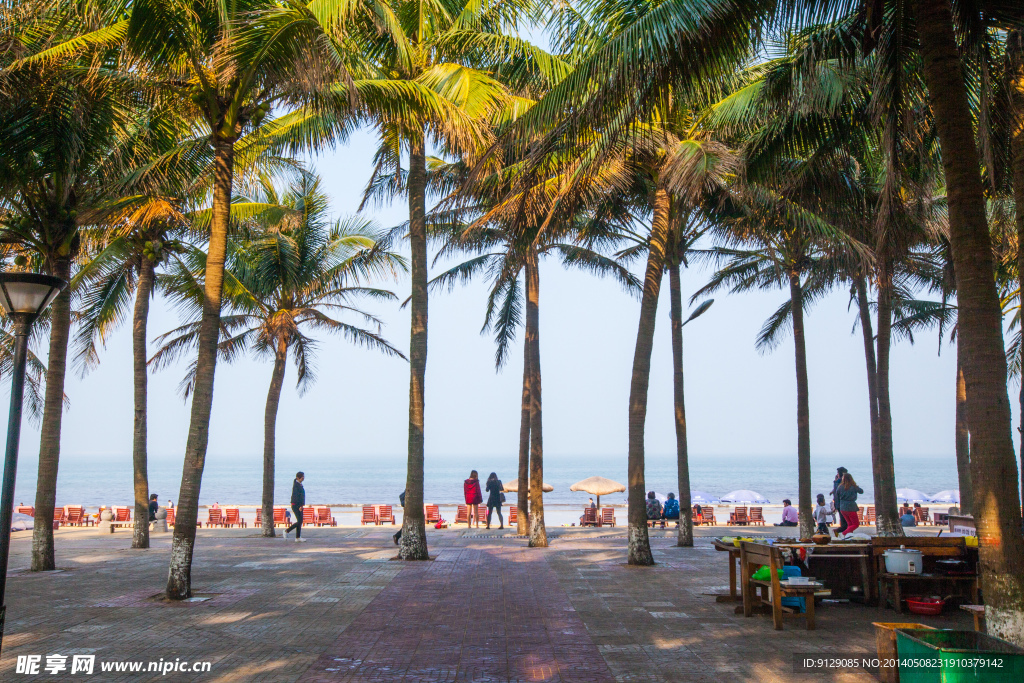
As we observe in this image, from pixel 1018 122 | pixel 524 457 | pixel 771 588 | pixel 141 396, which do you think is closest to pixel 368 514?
pixel 524 457

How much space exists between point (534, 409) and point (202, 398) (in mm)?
8920

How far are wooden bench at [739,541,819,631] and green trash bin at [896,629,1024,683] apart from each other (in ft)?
9.49

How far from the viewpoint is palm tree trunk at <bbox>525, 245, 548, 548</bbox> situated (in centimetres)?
1741

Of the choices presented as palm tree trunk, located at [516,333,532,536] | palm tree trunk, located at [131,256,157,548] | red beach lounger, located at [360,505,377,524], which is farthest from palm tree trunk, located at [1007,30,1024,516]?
red beach lounger, located at [360,505,377,524]

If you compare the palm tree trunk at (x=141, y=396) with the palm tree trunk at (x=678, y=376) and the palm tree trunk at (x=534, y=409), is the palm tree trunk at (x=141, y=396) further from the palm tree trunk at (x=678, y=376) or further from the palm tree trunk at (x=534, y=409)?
the palm tree trunk at (x=678, y=376)

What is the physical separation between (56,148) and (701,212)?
1281 cm

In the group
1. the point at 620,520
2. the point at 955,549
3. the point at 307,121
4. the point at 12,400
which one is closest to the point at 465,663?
the point at 12,400

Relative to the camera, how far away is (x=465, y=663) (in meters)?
6.87

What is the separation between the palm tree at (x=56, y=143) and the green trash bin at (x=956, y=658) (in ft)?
36.7

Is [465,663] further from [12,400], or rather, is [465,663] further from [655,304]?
[655,304]

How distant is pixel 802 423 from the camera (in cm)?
1880

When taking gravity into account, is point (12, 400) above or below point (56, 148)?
below

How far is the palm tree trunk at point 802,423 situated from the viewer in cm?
1788

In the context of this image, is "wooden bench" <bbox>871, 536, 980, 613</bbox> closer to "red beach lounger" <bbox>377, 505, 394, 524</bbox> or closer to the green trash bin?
the green trash bin
